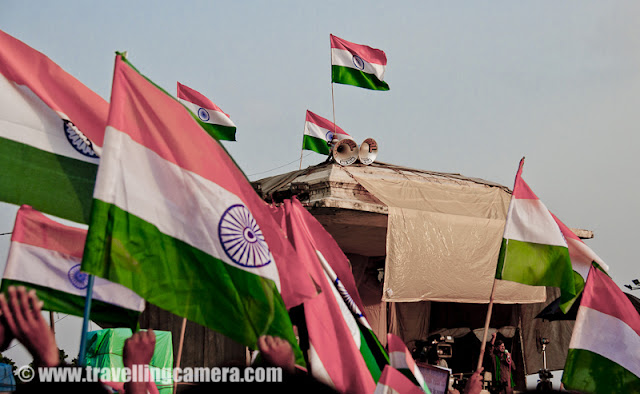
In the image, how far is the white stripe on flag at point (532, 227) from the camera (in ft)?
21.1

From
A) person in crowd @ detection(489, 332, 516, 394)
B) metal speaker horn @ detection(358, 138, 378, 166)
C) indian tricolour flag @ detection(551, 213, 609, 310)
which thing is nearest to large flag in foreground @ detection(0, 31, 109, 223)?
indian tricolour flag @ detection(551, 213, 609, 310)

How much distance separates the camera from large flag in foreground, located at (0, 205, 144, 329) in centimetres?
438

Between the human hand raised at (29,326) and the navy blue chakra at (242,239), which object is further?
the navy blue chakra at (242,239)

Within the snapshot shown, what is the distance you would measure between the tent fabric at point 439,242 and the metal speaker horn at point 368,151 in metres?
0.54

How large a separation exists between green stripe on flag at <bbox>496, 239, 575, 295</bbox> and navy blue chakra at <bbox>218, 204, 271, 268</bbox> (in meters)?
3.11

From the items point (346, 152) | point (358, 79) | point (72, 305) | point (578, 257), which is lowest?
point (72, 305)

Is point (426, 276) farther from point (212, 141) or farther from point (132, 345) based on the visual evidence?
point (132, 345)

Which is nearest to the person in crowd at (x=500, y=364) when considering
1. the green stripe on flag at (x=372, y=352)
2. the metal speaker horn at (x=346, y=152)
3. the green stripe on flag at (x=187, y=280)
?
the metal speaker horn at (x=346, y=152)

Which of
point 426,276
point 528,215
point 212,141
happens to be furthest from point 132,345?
point 426,276

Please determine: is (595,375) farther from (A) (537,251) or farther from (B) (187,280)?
(B) (187,280)

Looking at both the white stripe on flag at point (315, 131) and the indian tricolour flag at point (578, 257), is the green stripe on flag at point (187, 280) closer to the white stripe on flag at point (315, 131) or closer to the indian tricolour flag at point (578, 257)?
the indian tricolour flag at point (578, 257)

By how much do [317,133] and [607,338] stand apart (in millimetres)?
10734

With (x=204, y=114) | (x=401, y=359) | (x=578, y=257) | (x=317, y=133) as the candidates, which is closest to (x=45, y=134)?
(x=401, y=359)

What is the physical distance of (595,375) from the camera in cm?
583
